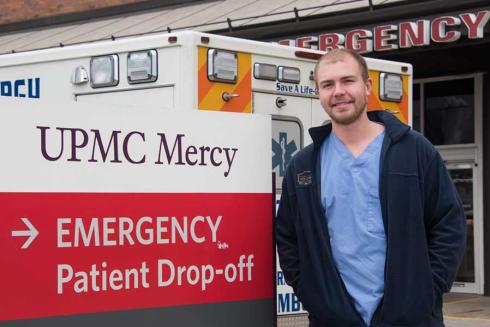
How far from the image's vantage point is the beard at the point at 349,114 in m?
3.41

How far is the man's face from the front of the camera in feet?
11.1

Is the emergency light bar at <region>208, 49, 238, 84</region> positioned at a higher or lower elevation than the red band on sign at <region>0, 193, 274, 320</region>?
higher

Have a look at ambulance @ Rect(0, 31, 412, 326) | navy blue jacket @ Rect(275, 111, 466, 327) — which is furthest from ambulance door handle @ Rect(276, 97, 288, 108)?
navy blue jacket @ Rect(275, 111, 466, 327)

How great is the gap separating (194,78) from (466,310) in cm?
774

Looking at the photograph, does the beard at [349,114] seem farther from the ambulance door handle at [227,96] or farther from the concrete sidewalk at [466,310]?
the concrete sidewalk at [466,310]

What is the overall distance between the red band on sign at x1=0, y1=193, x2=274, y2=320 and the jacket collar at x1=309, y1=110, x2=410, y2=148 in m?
0.36

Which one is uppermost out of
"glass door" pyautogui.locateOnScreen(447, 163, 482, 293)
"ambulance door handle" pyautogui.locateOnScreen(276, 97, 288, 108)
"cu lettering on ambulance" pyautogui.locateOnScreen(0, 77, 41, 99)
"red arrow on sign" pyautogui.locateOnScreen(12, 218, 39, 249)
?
"cu lettering on ambulance" pyautogui.locateOnScreen(0, 77, 41, 99)

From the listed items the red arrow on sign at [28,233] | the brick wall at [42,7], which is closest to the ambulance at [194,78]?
the red arrow on sign at [28,233]

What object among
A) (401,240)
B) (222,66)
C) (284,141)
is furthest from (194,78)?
(401,240)

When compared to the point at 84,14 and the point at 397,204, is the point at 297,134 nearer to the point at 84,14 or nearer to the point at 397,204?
the point at 397,204

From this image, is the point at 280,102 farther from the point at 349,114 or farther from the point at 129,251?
the point at 129,251

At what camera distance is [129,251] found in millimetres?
3305

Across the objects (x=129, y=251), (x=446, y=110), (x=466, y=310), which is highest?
(x=446, y=110)

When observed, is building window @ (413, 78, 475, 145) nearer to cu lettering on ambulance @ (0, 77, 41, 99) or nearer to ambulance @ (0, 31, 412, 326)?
ambulance @ (0, 31, 412, 326)
